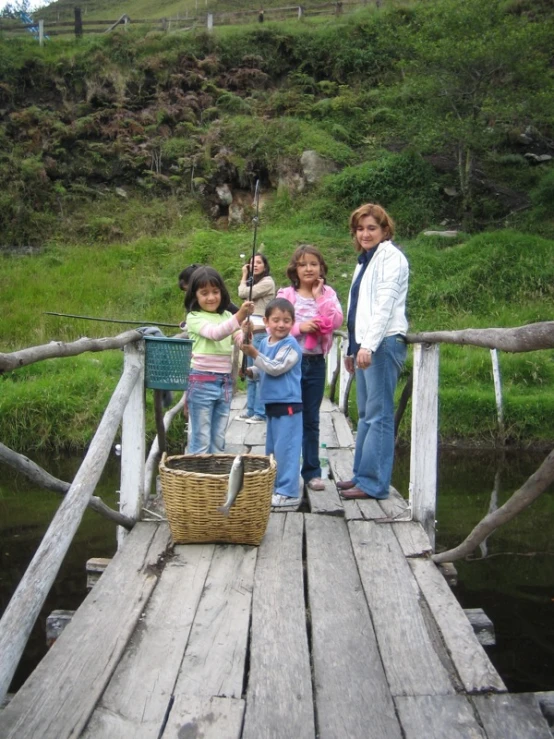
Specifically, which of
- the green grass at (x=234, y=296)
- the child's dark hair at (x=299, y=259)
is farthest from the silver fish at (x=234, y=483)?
the green grass at (x=234, y=296)

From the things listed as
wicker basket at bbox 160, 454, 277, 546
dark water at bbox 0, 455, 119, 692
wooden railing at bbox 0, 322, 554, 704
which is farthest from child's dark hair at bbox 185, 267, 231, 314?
dark water at bbox 0, 455, 119, 692

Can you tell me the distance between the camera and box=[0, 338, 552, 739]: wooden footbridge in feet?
6.61

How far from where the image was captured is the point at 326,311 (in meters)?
4.37

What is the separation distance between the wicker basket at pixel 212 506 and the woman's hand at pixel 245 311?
785 millimetres

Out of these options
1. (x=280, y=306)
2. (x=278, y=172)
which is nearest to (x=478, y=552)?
(x=280, y=306)

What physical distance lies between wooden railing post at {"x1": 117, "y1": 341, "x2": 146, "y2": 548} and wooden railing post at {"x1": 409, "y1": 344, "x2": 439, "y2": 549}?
128cm

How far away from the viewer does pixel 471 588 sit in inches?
226

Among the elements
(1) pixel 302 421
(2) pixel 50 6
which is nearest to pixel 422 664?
(1) pixel 302 421

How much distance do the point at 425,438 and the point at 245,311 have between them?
104 centimetres

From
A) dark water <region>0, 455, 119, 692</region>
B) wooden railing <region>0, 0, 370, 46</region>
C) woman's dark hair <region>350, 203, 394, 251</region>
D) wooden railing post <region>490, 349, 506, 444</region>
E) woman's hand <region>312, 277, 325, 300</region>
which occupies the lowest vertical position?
dark water <region>0, 455, 119, 692</region>

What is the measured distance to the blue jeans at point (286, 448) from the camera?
4.05 meters

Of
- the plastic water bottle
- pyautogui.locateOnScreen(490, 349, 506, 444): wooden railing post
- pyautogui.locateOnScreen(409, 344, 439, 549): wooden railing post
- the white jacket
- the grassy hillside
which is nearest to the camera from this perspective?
pyautogui.locateOnScreen(409, 344, 439, 549): wooden railing post

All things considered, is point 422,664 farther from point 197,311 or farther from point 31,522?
point 31,522

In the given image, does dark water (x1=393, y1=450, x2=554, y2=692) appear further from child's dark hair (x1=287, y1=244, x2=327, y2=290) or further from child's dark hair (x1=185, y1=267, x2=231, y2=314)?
child's dark hair (x1=185, y1=267, x2=231, y2=314)
